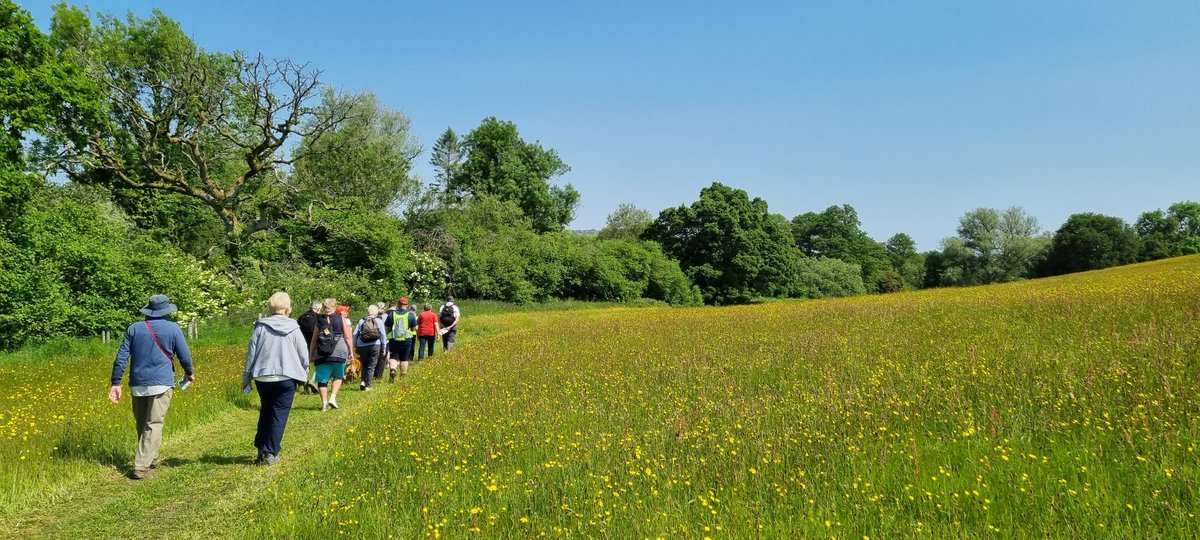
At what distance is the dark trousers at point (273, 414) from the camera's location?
644cm

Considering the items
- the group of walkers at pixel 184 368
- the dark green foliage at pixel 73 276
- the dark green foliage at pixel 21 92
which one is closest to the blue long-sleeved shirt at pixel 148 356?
the group of walkers at pixel 184 368

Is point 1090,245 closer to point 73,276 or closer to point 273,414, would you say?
point 273,414

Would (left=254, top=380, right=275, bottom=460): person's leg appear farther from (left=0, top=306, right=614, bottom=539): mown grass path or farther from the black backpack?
the black backpack

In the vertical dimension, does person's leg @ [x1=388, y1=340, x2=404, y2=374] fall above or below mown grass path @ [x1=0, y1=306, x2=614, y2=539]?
above

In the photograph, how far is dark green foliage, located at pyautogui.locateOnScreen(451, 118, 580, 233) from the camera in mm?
59719

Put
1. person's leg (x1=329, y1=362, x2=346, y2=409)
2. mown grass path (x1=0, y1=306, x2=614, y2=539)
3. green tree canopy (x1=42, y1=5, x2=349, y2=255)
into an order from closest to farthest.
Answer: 1. mown grass path (x1=0, y1=306, x2=614, y2=539)
2. person's leg (x1=329, y1=362, x2=346, y2=409)
3. green tree canopy (x1=42, y1=5, x2=349, y2=255)

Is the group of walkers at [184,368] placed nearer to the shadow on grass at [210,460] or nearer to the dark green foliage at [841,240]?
the shadow on grass at [210,460]

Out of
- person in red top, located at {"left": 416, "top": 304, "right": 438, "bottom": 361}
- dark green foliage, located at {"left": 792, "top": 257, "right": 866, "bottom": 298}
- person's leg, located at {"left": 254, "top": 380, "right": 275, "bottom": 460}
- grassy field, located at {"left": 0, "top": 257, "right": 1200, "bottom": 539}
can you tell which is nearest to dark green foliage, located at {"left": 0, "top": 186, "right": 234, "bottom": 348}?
grassy field, located at {"left": 0, "top": 257, "right": 1200, "bottom": 539}

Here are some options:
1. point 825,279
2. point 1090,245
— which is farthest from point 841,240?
point 1090,245

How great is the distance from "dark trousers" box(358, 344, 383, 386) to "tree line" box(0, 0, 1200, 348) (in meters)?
11.6

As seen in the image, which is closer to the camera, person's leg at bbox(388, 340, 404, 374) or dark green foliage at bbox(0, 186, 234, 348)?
person's leg at bbox(388, 340, 404, 374)

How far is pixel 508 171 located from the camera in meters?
59.6

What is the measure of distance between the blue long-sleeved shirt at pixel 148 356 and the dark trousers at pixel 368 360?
4684 millimetres

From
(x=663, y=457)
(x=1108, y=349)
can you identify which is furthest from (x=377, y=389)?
(x=1108, y=349)
